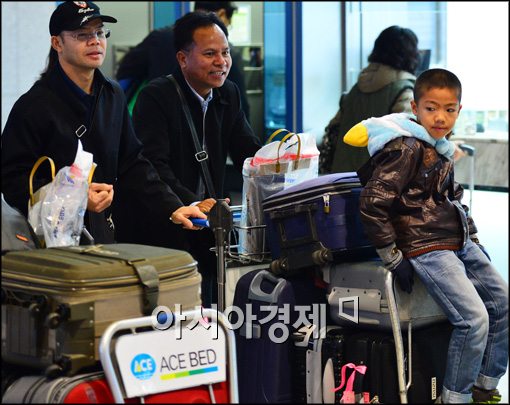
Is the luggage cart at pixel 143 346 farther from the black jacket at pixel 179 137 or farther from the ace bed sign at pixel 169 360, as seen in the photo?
the black jacket at pixel 179 137

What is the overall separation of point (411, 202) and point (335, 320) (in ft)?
1.90

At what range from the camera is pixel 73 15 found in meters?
3.87

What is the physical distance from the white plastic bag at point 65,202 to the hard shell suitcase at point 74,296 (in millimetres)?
189

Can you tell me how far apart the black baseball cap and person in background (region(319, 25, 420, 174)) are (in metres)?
2.59

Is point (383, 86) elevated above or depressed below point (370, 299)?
above

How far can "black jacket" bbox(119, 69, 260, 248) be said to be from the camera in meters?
4.46

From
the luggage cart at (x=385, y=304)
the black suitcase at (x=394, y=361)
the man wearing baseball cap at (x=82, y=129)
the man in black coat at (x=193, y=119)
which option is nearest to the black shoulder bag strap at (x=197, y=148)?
the man in black coat at (x=193, y=119)

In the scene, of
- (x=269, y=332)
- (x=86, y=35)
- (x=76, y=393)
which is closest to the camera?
(x=76, y=393)

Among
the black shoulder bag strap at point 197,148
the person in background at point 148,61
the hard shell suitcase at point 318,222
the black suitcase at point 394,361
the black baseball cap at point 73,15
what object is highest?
the black baseball cap at point 73,15

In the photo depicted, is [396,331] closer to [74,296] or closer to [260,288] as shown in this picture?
[260,288]

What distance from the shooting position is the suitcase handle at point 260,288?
4062 mm

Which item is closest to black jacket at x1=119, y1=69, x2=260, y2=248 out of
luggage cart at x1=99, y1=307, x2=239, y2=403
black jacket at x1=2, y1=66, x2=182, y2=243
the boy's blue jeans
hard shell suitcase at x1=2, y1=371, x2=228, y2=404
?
black jacket at x1=2, y1=66, x2=182, y2=243

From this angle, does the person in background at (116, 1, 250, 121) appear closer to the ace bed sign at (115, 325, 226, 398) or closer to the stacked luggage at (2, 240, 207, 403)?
the stacked luggage at (2, 240, 207, 403)

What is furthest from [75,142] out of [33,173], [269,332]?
[269,332]
